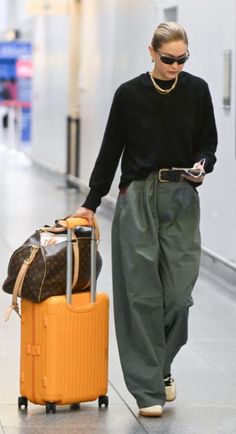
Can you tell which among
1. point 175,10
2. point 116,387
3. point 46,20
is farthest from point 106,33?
point 116,387

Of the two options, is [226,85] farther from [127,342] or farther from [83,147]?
[83,147]

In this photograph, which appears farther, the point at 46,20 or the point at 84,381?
the point at 46,20

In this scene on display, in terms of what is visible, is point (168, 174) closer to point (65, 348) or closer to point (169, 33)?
point (169, 33)

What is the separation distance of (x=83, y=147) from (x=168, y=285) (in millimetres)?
12867

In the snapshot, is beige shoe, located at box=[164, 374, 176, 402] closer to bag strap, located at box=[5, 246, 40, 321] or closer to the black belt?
bag strap, located at box=[5, 246, 40, 321]

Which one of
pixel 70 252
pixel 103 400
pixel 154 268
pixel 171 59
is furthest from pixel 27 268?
pixel 171 59

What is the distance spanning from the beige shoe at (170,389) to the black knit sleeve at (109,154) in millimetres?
930

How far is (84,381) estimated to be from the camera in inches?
223

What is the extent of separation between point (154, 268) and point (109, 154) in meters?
0.57

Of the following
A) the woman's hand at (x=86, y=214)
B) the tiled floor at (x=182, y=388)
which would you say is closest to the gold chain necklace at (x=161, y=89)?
the woman's hand at (x=86, y=214)

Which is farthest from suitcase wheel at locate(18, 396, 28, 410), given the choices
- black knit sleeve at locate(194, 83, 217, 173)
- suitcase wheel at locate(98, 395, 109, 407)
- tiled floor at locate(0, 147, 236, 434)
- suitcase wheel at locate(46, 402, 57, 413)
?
black knit sleeve at locate(194, 83, 217, 173)

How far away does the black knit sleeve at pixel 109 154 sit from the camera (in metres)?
5.58

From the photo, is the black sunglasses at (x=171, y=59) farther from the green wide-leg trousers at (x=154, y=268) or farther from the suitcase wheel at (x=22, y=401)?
the suitcase wheel at (x=22, y=401)

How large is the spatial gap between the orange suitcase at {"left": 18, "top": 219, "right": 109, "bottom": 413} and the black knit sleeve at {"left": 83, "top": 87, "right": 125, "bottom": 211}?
0.63ft
